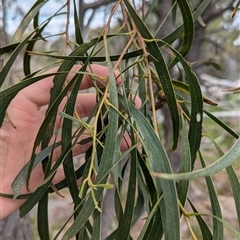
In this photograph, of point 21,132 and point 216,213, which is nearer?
point 216,213

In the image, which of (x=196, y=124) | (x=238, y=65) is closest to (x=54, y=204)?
(x=196, y=124)

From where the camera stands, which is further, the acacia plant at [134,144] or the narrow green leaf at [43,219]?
the narrow green leaf at [43,219]

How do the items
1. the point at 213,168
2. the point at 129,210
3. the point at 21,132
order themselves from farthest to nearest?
the point at 21,132
the point at 129,210
the point at 213,168

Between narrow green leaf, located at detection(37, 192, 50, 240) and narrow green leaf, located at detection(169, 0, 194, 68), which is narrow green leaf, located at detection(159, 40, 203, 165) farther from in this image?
narrow green leaf, located at detection(37, 192, 50, 240)

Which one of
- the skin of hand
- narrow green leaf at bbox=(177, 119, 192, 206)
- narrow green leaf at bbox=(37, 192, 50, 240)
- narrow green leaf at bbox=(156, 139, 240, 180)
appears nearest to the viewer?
narrow green leaf at bbox=(156, 139, 240, 180)

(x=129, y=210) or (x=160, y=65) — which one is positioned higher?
(x=160, y=65)

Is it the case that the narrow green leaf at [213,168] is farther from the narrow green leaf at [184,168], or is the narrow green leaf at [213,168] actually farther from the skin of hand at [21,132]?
the skin of hand at [21,132]

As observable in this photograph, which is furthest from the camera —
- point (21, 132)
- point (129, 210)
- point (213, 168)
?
point (21, 132)

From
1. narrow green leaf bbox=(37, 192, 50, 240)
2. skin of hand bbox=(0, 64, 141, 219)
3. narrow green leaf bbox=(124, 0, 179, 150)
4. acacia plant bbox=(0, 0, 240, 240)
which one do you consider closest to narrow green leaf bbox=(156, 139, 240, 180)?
acacia plant bbox=(0, 0, 240, 240)

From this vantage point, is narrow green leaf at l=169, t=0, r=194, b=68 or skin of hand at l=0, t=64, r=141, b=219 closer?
narrow green leaf at l=169, t=0, r=194, b=68

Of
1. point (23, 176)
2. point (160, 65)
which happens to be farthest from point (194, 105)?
point (23, 176)

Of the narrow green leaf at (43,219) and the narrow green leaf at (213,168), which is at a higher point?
the narrow green leaf at (213,168)

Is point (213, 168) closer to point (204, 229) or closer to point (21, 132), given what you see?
point (204, 229)

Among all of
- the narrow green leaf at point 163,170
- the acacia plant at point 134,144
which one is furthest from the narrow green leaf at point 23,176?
the narrow green leaf at point 163,170
